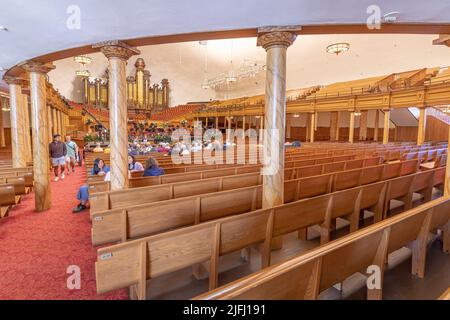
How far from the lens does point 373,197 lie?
3529mm

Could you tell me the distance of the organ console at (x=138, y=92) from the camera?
21344 millimetres

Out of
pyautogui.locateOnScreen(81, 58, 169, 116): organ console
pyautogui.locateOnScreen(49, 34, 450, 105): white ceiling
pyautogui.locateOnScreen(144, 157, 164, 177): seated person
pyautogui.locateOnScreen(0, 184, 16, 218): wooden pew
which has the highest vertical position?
pyautogui.locateOnScreen(49, 34, 450, 105): white ceiling

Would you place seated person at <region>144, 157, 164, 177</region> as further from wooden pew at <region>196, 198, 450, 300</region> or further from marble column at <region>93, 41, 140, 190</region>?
wooden pew at <region>196, 198, 450, 300</region>

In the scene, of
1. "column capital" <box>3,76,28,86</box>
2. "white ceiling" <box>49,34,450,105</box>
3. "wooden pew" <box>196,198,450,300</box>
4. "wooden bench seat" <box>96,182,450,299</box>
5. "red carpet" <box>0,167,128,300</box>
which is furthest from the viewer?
"white ceiling" <box>49,34,450,105</box>

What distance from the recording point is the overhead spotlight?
109 inches

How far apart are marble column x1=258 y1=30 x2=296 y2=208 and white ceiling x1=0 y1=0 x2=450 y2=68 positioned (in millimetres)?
206

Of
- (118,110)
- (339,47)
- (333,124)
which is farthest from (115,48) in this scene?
(333,124)

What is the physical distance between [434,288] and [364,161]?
4.38m

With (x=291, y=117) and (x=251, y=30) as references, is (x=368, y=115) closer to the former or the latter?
(x=291, y=117)

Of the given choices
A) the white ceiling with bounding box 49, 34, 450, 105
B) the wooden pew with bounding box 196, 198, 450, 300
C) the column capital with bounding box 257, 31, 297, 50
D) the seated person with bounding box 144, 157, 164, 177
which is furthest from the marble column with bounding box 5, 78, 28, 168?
the white ceiling with bounding box 49, 34, 450, 105

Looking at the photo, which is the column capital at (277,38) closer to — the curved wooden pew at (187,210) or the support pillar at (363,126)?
the curved wooden pew at (187,210)

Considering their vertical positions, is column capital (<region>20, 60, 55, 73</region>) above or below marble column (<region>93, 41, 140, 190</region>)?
above
